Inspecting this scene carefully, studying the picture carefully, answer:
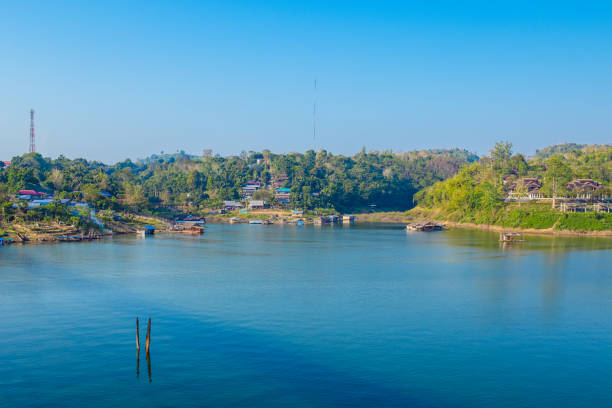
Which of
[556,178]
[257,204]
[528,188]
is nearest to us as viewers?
[556,178]

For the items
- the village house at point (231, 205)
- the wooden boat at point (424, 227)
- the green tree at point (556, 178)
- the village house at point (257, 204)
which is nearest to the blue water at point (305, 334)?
the green tree at point (556, 178)

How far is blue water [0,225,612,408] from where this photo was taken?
16.4 m

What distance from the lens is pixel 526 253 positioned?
5019 cm

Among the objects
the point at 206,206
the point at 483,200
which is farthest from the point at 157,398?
the point at 206,206

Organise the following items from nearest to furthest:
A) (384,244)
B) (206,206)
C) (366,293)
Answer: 1. (366,293)
2. (384,244)
3. (206,206)

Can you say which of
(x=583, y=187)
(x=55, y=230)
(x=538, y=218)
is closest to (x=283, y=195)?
(x=538, y=218)

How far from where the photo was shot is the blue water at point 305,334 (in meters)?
16.4

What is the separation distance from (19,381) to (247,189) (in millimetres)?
108499

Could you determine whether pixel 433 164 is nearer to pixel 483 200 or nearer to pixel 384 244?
pixel 483 200

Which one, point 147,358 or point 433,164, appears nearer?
point 147,358

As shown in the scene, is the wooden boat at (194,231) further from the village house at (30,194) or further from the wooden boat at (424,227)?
the wooden boat at (424,227)

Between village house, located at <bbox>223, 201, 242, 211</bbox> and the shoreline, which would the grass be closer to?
the shoreline

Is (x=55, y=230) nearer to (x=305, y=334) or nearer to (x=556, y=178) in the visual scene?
(x=305, y=334)

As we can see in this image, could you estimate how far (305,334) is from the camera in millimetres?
22094
